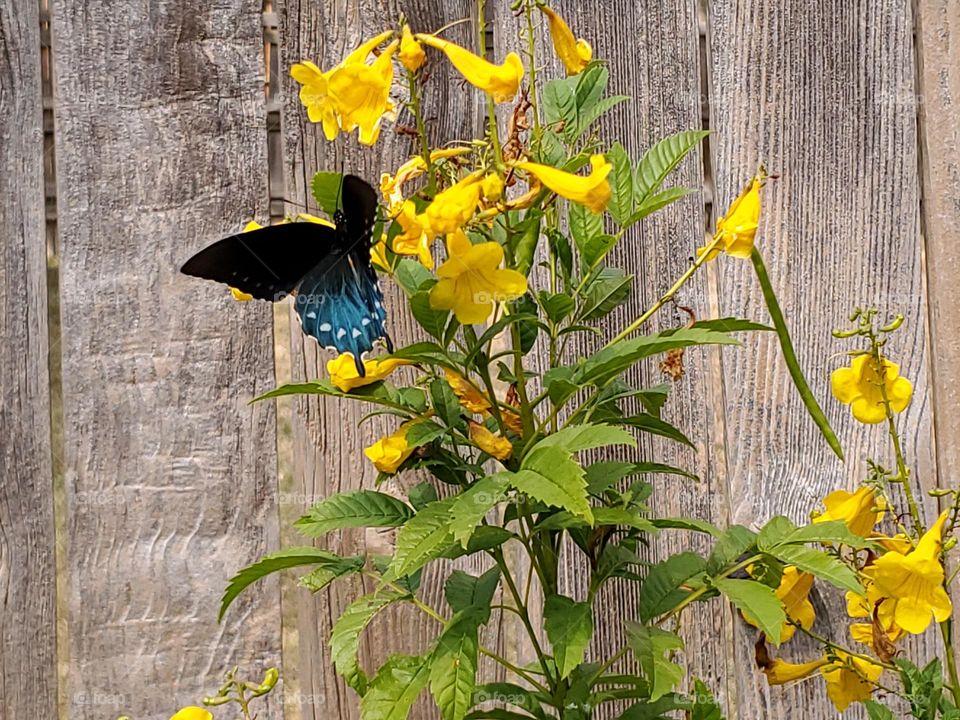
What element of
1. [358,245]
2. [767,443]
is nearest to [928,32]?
[767,443]

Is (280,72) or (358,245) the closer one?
(358,245)

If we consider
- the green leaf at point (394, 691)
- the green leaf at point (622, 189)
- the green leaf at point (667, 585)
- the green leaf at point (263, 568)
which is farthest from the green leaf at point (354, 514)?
the green leaf at point (622, 189)

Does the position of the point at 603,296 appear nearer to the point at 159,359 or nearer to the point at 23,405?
the point at 159,359

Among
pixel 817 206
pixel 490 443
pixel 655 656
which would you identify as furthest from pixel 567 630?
pixel 817 206

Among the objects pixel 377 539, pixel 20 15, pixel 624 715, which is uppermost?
pixel 20 15

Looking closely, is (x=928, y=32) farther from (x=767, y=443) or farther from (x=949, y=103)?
(x=767, y=443)

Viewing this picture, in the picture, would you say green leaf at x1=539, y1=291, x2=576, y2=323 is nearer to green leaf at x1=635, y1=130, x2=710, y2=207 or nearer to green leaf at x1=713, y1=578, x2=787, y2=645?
green leaf at x1=635, y1=130, x2=710, y2=207

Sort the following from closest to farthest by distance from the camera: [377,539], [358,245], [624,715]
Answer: [358,245] → [624,715] → [377,539]

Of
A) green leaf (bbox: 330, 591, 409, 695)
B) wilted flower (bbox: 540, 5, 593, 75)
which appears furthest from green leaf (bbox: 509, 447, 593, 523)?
wilted flower (bbox: 540, 5, 593, 75)
